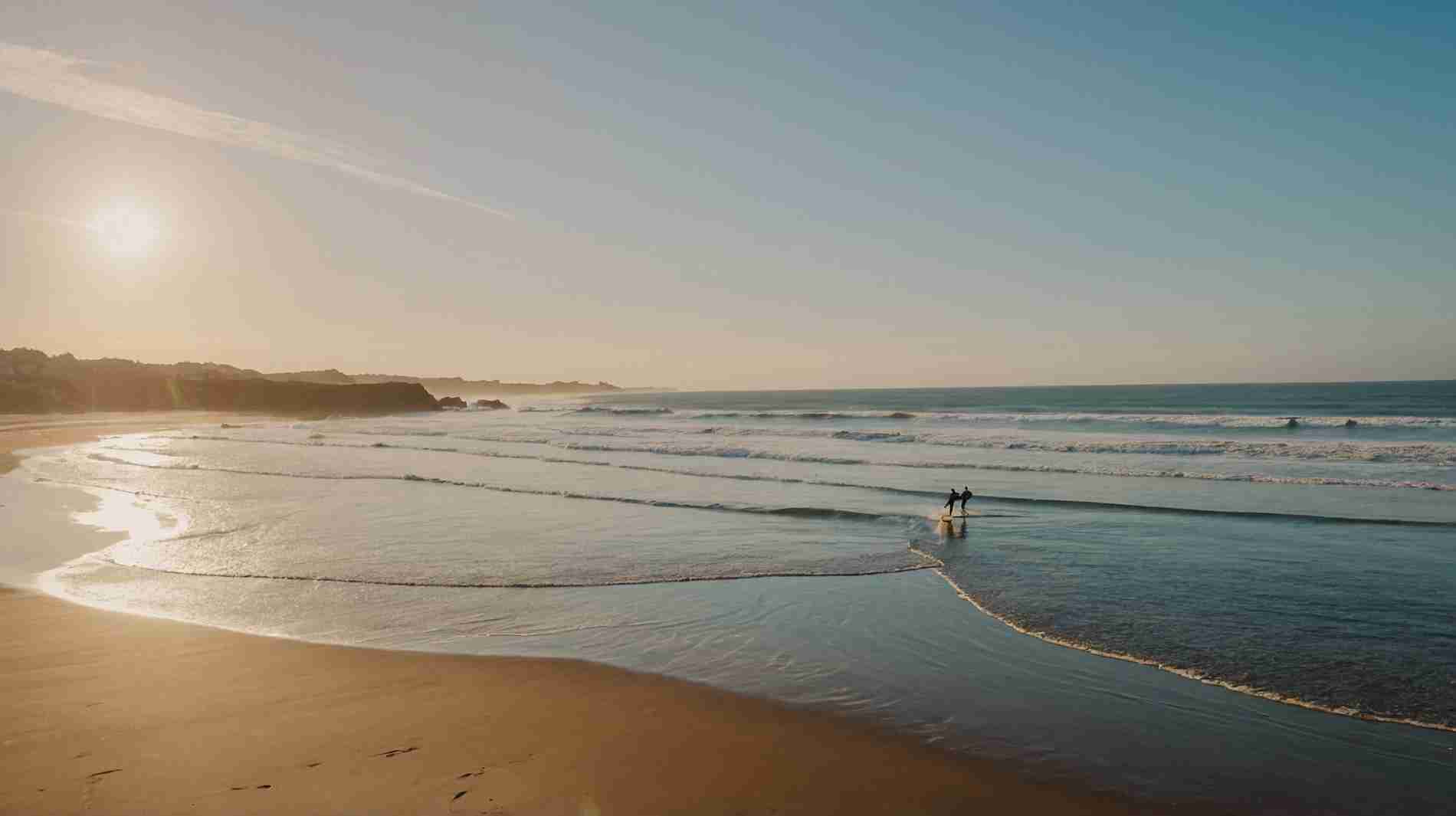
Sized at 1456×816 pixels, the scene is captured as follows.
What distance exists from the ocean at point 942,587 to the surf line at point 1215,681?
3 cm

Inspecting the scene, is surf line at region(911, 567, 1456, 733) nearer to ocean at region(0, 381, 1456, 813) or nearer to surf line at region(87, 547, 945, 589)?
ocean at region(0, 381, 1456, 813)

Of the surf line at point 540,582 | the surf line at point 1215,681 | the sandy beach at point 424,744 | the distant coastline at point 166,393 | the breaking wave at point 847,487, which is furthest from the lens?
the distant coastline at point 166,393

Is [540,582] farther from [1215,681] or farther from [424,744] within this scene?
[1215,681]

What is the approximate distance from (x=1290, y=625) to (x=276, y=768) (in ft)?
31.4

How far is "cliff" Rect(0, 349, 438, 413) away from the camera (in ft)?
231

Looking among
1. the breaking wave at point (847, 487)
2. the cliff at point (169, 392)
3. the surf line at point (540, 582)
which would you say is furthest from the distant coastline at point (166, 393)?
the surf line at point (540, 582)

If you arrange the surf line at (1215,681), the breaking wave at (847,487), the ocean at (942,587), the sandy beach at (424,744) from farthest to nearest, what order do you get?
the breaking wave at (847,487)
the surf line at (1215,681)
the ocean at (942,587)
the sandy beach at (424,744)

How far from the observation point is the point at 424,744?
556 cm

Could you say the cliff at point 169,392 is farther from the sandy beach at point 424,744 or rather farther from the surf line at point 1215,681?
the surf line at point 1215,681

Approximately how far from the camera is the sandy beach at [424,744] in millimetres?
4750

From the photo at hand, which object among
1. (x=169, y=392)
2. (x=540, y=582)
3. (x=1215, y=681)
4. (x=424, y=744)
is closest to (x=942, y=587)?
(x=1215, y=681)

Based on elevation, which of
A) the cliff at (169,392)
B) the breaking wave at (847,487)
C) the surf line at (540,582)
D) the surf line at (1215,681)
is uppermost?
the cliff at (169,392)

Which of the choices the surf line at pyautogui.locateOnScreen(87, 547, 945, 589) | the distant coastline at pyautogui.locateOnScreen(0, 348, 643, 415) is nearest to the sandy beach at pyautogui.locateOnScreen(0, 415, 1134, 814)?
the surf line at pyautogui.locateOnScreen(87, 547, 945, 589)

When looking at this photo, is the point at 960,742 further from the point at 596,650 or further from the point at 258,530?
the point at 258,530
